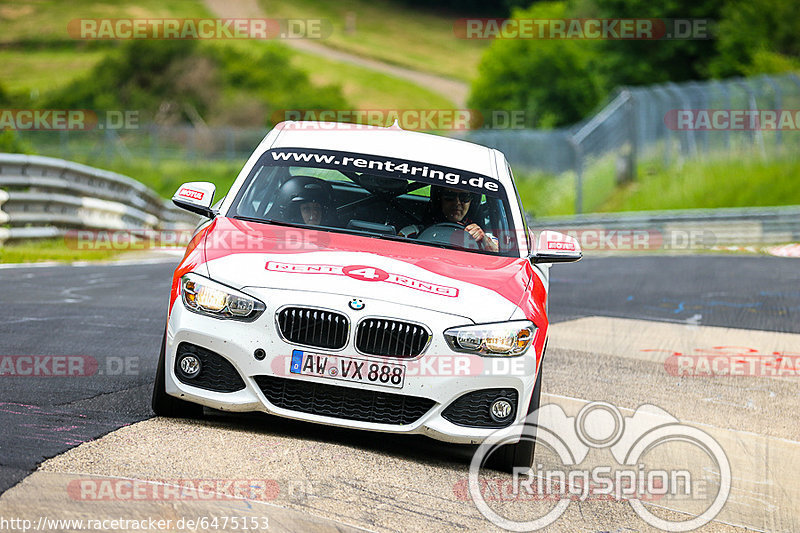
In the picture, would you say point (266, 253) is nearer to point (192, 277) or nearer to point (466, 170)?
point (192, 277)

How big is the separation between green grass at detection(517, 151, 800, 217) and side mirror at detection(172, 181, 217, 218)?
2556 cm

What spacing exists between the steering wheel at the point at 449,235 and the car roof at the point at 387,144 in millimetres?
524

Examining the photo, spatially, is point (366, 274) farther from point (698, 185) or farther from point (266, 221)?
point (698, 185)

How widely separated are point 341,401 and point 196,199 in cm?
170

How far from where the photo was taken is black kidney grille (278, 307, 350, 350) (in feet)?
18.6

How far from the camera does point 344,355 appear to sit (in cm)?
566

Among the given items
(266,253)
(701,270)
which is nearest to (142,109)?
(701,270)

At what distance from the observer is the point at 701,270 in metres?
18.5

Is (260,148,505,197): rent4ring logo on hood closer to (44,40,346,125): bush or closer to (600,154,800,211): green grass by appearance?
(600,154,800,211): green grass

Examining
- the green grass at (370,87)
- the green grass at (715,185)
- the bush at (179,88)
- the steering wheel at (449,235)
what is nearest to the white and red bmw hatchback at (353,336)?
the steering wheel at (449,235)
